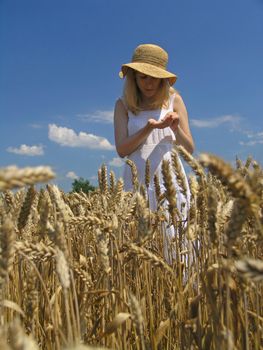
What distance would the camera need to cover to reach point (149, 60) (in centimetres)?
377

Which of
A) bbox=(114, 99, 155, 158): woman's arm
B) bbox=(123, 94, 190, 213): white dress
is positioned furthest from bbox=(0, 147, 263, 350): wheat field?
bbox=(123, 94, 190, 213): white dress

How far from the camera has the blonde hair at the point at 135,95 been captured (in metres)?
3.65

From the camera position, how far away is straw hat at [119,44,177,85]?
11.6 feet

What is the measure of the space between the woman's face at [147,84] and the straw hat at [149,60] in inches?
3.3

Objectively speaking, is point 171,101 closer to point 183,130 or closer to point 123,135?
point 183,130

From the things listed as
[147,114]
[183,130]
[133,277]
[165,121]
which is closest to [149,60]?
[147,114]

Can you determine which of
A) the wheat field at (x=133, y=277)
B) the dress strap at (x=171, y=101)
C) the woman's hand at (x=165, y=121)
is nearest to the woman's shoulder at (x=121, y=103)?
the dress strap at (x=171, y=101)

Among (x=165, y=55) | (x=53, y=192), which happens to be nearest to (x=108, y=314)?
(x=53, y=192)

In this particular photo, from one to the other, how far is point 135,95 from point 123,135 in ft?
1.07

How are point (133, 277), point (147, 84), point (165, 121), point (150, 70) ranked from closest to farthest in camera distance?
point (133, 277)
point (165, 121)
point (150, 70)
point (147, 84)

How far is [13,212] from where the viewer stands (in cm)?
159

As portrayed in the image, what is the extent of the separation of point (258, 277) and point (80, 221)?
2.96 ft

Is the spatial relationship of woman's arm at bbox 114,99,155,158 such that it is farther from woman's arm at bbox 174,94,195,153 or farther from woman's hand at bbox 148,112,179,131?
woman's arm at bbox 174,94,195,153

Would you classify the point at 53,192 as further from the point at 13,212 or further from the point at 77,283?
the point at 77,283
